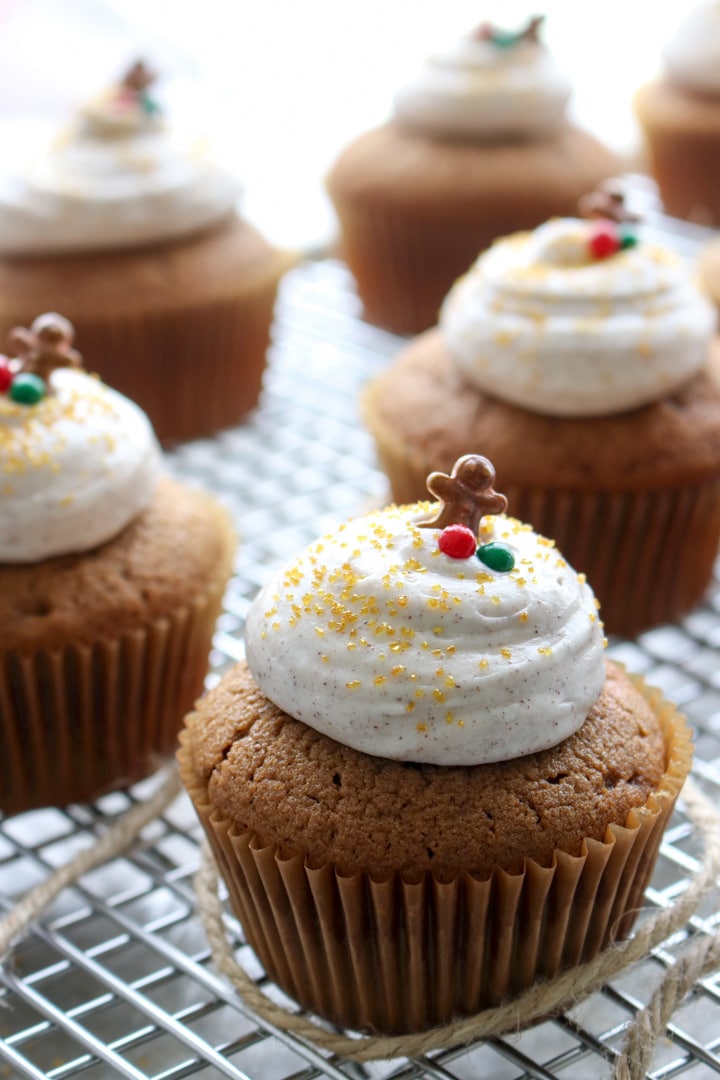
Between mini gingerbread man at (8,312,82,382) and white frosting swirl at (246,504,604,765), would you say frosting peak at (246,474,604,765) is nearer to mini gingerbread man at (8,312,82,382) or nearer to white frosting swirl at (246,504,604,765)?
white frosting swirl at (246,504,604,765)

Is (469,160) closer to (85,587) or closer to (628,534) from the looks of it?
(628,534)

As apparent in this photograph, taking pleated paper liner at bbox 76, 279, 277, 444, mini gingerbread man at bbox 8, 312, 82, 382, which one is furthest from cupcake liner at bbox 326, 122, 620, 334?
mini gingerbread man at bbox 8, 312, 82, 382

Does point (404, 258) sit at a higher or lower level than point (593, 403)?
lower

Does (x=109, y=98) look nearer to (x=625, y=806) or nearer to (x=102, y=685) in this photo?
(x=102, y=685)

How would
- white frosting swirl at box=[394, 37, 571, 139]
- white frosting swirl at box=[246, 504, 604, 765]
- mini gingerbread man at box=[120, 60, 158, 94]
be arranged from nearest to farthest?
white frosting swirl at box=[246, 504, 604, 765] → mini gingerbread man at box=[120, 60, 158, 94] → white frosting swirl at box=[394, 37, 571, 139]

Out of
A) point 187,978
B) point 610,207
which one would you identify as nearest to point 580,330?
point 610,207

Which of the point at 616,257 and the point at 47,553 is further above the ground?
the point at 616,257

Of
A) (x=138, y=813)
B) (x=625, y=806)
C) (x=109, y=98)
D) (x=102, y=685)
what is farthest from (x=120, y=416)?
(x=109, y=98)
